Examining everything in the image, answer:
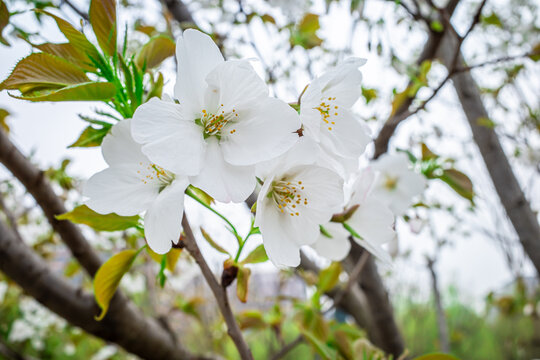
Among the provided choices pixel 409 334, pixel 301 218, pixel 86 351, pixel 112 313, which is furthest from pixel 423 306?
pixel 301 218

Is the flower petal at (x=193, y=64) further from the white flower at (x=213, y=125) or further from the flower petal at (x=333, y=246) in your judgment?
the flower petal at (x=333, y=246)

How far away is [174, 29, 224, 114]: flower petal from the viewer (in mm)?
334

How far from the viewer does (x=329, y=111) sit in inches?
16.5

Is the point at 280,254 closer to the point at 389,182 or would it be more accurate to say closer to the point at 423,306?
the point at 389,182

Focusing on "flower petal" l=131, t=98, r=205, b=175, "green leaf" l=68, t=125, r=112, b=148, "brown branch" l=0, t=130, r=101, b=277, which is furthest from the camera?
"brown branch" l=0, t=130, r=101, b=277

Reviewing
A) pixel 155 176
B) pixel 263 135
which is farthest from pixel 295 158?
pixel 155 176

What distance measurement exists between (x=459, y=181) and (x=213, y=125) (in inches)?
22.7

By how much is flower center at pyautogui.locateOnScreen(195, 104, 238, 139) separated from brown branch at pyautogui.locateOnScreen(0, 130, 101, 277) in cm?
42

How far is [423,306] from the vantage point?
2904mm

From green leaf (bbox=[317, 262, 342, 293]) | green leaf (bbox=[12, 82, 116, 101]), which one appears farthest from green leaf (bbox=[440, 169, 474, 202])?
green leaf (bbox=[12, 82, 116, 101])

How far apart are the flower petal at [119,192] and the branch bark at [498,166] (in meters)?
1.14

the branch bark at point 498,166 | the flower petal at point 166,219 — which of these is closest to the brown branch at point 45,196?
the flower petal at point 166,219

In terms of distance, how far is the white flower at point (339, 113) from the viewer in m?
0.37

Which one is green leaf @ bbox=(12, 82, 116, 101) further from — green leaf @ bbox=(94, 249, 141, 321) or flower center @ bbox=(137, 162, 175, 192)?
green leaf @ bbox=(94, 249, 141, 321)
